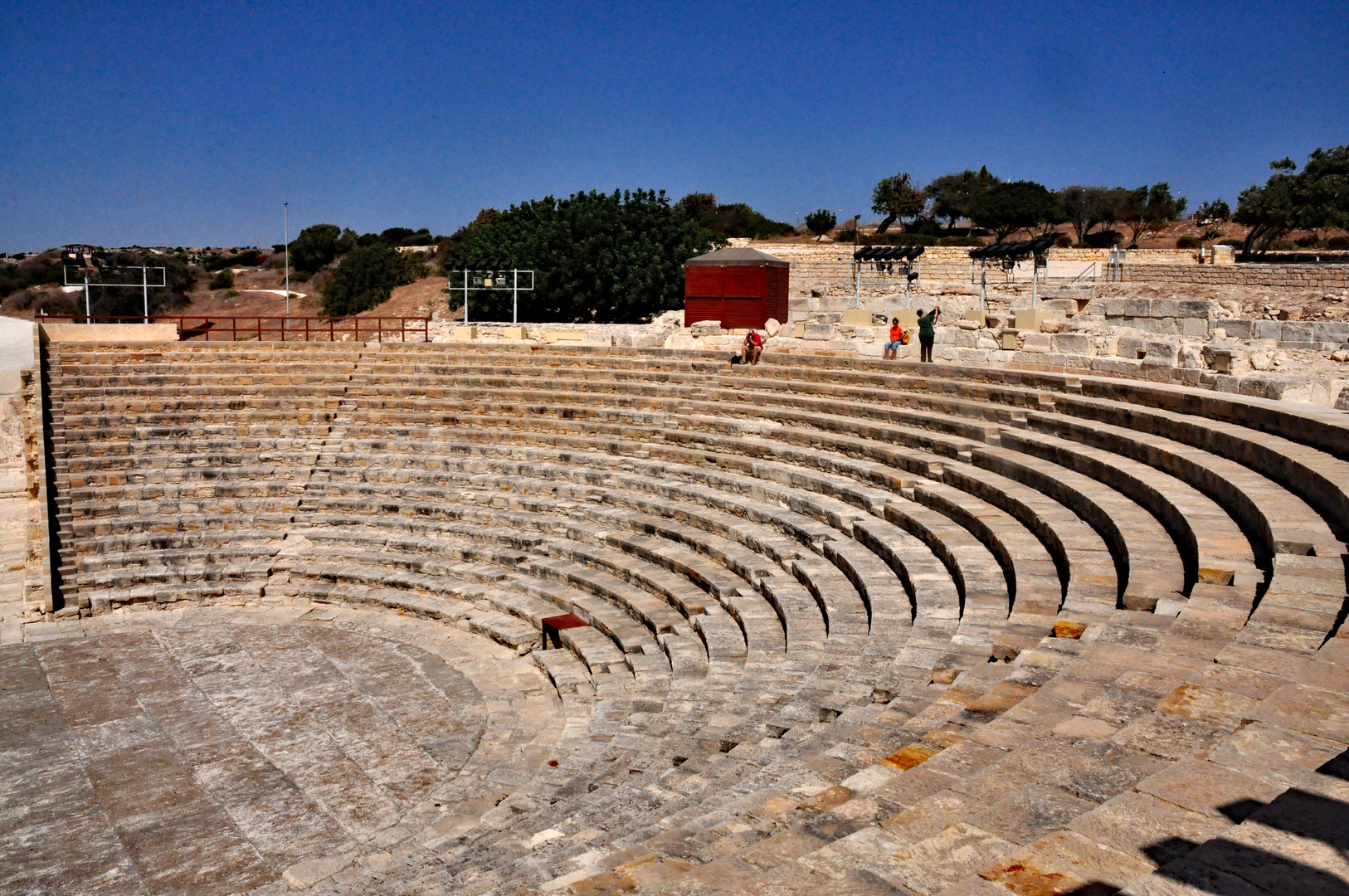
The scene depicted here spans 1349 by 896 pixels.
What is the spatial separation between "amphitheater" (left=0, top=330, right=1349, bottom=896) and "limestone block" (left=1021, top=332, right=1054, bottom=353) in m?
1.49

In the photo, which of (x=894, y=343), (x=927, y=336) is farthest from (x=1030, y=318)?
(x=894, y=343)

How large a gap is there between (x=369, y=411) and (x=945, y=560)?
38.1 feet

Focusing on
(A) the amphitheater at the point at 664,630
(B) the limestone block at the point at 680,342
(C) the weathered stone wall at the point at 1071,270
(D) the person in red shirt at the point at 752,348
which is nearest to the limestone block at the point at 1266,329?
(A) the amphitheater at the point at 664,630

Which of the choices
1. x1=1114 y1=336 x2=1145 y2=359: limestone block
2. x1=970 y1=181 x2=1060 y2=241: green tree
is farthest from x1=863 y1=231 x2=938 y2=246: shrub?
x1=1114 y1=336 x2=1145 y2=359: limestone block

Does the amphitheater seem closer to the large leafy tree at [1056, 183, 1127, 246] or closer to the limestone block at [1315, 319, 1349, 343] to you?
the limestone block at [1315, 319, 1349, 343]

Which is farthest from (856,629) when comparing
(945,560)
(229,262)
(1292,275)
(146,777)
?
(229,262)

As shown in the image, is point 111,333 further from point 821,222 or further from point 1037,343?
point 821,222

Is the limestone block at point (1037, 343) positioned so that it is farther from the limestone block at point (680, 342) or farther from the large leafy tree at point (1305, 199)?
the large leafy tree at point (1305, 199)

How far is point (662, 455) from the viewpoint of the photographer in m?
15.3

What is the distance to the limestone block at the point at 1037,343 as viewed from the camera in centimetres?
1531

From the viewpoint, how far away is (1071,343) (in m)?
14.9

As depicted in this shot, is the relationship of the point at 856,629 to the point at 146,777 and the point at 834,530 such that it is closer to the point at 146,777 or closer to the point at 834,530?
the point at 834,530

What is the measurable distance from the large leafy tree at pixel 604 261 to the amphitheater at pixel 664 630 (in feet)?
44.0

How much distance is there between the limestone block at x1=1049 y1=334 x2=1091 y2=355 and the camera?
14.8m
